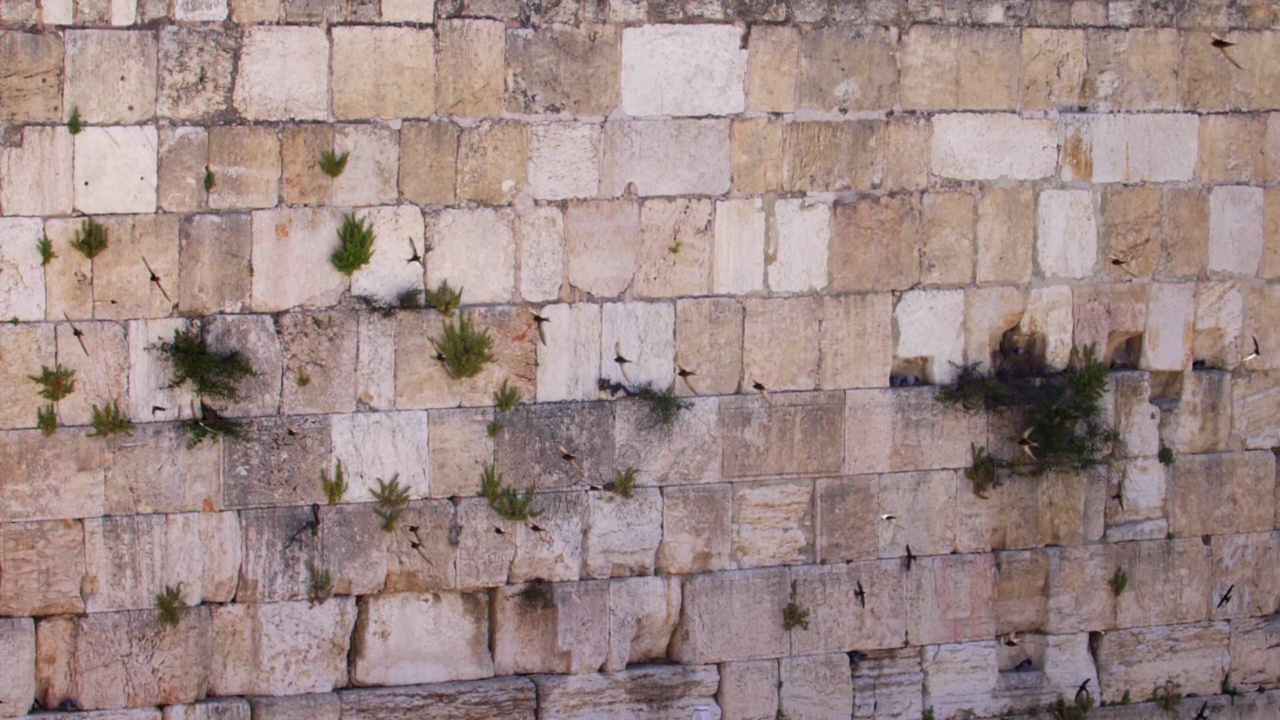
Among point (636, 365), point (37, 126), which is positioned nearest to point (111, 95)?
point (37, 126)

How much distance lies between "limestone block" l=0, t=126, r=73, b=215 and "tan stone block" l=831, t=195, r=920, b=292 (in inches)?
150

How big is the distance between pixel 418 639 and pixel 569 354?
5.32 ft

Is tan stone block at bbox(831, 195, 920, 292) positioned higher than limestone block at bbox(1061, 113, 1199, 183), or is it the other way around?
limestone block at bbox(1061, 113, 1199, 183)

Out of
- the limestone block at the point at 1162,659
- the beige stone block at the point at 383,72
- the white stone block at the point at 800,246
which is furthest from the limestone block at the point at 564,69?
the limestone block at the point at 1162,659

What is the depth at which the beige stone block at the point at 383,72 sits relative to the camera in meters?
6.73

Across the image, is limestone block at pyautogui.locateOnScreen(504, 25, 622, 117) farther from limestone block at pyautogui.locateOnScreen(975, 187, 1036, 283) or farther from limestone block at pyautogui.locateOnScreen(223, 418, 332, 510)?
limestone block at pyautogui.locateOnScreen(975, 187, 1036, 283)

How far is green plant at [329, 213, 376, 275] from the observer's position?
22.0ft

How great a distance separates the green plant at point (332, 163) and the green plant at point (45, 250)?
1.30m

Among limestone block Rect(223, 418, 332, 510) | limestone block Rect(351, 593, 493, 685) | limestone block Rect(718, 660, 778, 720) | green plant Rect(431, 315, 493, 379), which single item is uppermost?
green plant Rect(431, 315, 493, 379)

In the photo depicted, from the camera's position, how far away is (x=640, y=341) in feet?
23.4

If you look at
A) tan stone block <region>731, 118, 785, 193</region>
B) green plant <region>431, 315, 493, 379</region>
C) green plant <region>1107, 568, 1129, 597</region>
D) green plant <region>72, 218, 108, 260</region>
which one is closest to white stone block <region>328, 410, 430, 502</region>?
green plant <region>431, 315, 493, 379</region>

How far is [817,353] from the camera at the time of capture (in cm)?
732

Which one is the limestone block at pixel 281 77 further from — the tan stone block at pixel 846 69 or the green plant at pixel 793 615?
the green plant at pixel 793 615

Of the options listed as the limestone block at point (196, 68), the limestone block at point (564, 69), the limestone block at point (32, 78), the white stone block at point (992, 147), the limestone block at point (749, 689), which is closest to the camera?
the limestone block at point (32, 78)
